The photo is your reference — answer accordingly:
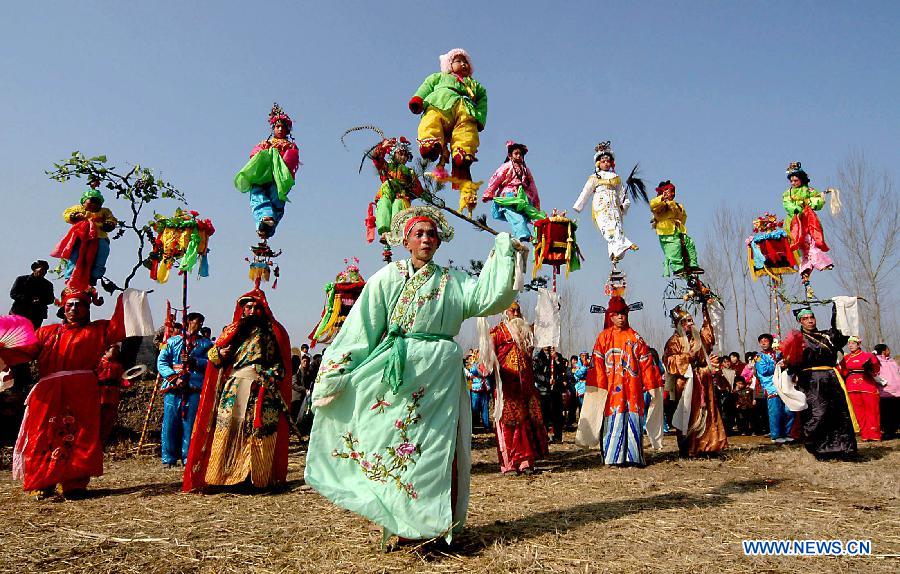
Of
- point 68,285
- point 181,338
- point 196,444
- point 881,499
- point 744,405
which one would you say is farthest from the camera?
point 744,405

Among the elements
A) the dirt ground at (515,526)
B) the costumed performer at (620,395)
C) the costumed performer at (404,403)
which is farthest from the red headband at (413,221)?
the costumed performer at (620,395)

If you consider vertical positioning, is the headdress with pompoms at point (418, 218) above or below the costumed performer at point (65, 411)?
above

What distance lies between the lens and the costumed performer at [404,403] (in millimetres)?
3219

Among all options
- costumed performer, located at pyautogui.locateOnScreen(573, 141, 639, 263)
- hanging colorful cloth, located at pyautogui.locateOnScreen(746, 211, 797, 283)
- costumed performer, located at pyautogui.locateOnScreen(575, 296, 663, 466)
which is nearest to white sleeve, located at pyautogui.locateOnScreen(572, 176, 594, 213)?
costumed performer, located at pyautogui.locateOnScreen(573, 141, 639, 263)

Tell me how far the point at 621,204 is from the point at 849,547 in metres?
4.79

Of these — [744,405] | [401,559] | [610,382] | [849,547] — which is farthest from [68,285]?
[744,405]

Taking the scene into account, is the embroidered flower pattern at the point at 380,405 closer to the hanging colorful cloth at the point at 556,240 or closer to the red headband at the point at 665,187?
the hanging colorful cloth at the point at 556,240

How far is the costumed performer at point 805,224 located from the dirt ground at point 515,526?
3303 mm

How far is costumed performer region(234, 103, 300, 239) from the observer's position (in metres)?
6.42

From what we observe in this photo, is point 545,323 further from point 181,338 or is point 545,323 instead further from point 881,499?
point 181,338

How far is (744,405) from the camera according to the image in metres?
11.4

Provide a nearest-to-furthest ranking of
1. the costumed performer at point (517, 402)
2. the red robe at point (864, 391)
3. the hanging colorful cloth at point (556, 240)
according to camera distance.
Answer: the costumed performer at point (517, 402)
the hanging colorful cloth at point (556, 240)
the red robe at point (864, 391)

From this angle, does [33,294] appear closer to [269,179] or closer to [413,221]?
[269,179]

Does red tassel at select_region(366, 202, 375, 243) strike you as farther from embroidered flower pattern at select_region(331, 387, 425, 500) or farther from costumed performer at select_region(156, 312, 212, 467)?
embroidered flower pattern at select_region(331, 387, 425, 500)
